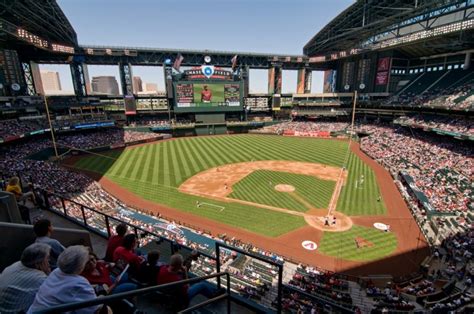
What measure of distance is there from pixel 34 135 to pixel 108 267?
53344mm

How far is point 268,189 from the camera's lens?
29141 millimetres

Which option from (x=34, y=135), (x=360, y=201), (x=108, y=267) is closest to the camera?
(x=108, y=267)

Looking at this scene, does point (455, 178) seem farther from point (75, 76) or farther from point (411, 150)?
point (75, 76)

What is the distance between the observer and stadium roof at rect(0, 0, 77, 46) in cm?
3662

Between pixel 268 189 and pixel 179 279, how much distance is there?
25168 mm

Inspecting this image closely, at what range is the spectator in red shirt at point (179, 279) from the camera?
14.4ft

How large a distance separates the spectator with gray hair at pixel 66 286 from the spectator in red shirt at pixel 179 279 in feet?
5.09

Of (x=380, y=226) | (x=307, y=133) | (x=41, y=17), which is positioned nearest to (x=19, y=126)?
(x=41, y=17)

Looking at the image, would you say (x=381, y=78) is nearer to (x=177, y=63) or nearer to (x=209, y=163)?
(x=209, y=163)

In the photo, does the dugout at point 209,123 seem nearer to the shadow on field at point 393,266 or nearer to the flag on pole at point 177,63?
the flag on pole at point 177,63

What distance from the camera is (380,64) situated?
5959 centimetres

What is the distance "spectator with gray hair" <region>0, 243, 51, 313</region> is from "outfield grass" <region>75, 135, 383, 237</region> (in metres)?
18.2

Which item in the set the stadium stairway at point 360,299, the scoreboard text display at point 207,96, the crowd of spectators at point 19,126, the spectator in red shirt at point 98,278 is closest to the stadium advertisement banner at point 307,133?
the scoreboard text display at point 207,96

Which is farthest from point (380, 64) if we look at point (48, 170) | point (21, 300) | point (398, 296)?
point (21, 300)
